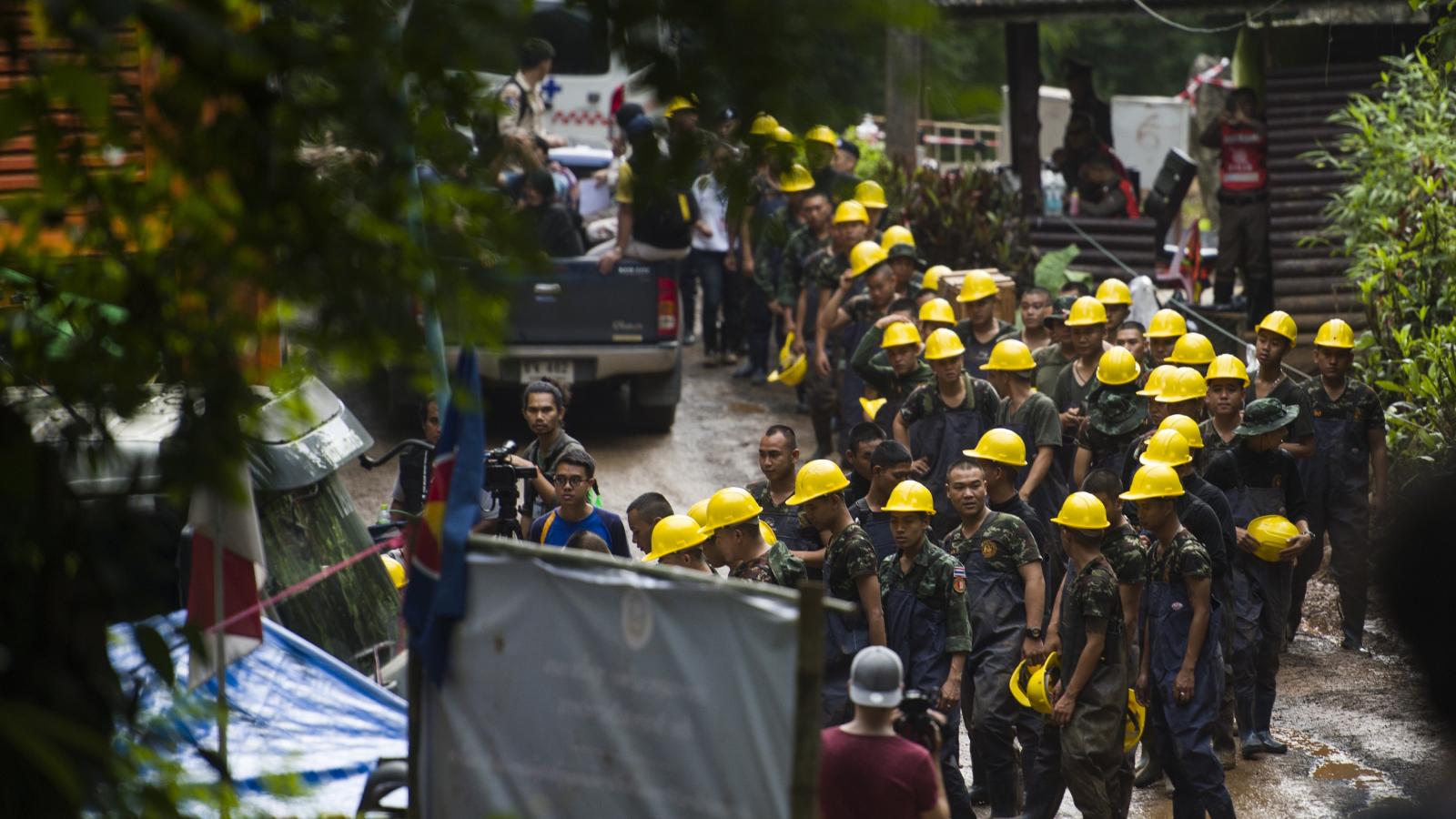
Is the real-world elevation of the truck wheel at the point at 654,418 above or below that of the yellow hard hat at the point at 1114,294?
below

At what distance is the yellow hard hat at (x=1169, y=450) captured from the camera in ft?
30.5

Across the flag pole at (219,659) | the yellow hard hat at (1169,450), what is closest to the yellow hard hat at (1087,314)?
the yellow hard hat at (1169,450)

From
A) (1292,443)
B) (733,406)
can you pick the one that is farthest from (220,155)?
(733,406)

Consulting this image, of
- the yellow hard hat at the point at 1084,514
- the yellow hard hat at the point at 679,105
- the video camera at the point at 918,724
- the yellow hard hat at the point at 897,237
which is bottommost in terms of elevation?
→ the video camera at the point at 918,724

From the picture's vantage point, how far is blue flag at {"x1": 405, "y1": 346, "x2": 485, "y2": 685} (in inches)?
189

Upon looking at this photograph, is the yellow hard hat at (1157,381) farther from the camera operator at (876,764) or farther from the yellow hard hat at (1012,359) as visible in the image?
the camera operator at (876,764)

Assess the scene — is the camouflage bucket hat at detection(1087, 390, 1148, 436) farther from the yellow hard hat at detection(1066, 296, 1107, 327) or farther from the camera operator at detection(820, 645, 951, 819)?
the camera operator at detection(820, 645, 951, 819)

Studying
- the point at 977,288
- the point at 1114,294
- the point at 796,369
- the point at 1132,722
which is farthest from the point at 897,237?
the point at 1132,722

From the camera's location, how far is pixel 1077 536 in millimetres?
8266

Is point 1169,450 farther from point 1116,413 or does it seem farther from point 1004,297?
point 1004,297

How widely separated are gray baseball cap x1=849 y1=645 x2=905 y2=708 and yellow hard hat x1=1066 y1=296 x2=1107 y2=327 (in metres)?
6.29

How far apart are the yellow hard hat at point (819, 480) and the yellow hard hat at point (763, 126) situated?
14.4 feet

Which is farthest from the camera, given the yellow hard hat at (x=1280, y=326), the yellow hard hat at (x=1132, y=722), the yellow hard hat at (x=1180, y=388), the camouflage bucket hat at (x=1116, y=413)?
the yellow hard hat at (x=1280, y=326)

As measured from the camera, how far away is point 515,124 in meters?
15.4
